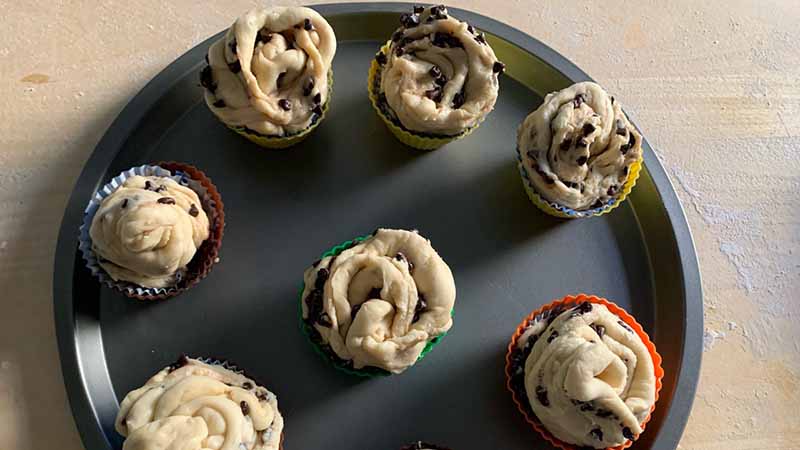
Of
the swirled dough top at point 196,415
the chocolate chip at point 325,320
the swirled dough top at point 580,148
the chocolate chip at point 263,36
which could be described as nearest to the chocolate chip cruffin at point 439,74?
the swirled dough top at point 580,148

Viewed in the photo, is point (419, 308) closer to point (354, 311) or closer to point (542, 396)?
point (354, 311)

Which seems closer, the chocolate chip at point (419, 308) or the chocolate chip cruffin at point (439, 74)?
the chocolate chip at point (419, 308)

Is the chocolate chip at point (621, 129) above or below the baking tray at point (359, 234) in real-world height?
above

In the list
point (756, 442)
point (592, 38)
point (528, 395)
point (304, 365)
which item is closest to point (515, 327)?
point (528, 395)

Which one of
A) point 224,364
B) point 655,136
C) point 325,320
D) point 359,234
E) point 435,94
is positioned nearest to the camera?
point 325,320

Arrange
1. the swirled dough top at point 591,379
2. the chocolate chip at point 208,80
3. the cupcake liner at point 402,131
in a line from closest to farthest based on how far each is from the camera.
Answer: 1. the swirled dough top at point 591,379
2. the chocolate chip at point 208,80
3. the cupcake liner at point 402,131

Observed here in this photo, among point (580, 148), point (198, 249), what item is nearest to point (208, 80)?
point (198, 249)

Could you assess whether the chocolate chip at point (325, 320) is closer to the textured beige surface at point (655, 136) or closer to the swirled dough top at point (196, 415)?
the swirled dough top at point (196, 415)

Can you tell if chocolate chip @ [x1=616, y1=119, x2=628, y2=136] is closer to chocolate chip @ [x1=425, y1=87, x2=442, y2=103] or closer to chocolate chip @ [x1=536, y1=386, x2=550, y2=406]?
chocolate chip @ [x1=425, y1=87, x2=442, y2=103]

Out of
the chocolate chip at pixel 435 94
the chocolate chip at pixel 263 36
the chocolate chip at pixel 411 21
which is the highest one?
the chocolate chip at pixel 263 36
